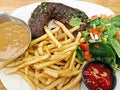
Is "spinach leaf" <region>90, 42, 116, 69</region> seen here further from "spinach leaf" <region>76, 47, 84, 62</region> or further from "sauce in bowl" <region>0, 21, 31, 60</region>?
"sauce in bowl" <region>0, 21, 31, 60</region>

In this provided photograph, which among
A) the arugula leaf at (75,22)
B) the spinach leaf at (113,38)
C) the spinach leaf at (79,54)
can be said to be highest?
the arugula leaf at (75,22)

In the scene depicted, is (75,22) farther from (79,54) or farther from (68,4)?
(68,4)

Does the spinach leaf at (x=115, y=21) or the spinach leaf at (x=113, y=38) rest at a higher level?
the spinach leaf at (x=115, y=21)

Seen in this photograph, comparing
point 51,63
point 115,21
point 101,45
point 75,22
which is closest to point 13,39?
point 51,63

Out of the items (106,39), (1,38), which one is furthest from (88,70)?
(1,38)

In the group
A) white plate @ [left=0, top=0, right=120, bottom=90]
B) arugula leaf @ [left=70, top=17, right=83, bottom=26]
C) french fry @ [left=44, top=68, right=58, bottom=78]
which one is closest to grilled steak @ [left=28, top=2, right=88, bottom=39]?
arugula leaf @ [left=70, top=17, right=83, bottom=26]

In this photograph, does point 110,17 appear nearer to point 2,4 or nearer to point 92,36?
point 92,36

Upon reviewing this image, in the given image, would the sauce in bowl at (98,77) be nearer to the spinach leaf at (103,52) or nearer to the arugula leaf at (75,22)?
the spinach leaf at (103,52)

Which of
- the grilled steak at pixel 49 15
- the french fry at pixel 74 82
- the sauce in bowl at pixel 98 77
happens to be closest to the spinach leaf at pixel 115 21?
the grilled steak at pixel 49 15
